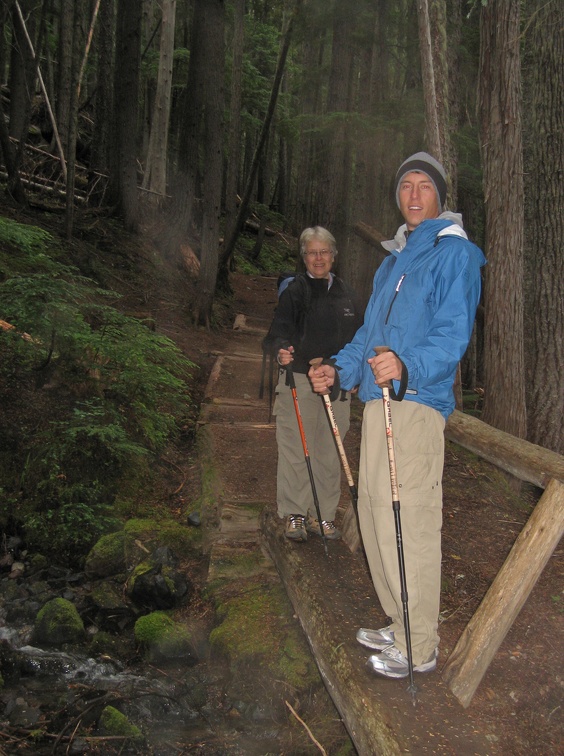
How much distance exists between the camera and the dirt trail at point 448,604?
3006 mm

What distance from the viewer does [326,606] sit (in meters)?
4.02

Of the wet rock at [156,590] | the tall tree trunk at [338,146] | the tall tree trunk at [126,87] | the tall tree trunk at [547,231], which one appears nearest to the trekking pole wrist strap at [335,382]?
the wet rock at [156,590]

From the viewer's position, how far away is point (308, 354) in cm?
496

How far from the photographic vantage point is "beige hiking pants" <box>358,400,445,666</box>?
10.3ft

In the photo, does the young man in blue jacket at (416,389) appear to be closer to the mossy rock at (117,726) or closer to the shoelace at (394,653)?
the shoelace at (394,653)

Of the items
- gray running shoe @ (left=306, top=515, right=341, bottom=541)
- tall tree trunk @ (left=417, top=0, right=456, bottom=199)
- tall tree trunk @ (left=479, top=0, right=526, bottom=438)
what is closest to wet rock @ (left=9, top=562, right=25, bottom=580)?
gray running shoe @ (left=306, top=515, right=341, bottom=541)

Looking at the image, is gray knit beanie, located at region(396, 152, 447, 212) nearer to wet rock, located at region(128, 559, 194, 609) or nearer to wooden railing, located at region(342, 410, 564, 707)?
wooden railing, located at region(342, 410, 564, 707)

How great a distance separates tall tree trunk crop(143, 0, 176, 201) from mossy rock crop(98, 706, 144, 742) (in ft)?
49.6

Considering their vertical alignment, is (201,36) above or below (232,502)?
above

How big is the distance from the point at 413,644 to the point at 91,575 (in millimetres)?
3206

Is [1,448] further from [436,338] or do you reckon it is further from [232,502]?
[436,338]

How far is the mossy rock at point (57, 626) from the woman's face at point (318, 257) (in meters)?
3.04

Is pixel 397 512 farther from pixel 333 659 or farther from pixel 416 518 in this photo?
pixel 333 659

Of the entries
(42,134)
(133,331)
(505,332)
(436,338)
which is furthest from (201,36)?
(436,338)
